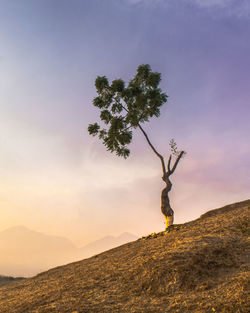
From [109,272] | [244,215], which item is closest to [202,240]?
[109,272]

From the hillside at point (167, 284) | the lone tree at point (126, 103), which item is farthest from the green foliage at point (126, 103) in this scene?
the hillside at point (167, 284)

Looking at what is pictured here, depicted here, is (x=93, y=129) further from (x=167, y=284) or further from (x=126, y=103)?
(x=167, y=284)

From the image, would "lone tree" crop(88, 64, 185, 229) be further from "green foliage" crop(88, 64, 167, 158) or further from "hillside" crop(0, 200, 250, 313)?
"hillside" crop(0, 200, 250, 313)

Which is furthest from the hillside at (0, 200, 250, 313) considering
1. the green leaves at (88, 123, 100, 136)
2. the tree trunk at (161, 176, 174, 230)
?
the green leaves at (88, 123, 100, 136)

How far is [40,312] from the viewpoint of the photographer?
24.4 ft

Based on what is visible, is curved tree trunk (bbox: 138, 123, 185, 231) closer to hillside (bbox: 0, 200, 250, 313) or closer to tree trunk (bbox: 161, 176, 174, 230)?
tree trunk (bbox: 161, 176, 174, 230)

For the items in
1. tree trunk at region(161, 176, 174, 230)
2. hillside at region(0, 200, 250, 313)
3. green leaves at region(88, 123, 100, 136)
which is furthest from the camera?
green leaves at region(88, 123, 100, 136)

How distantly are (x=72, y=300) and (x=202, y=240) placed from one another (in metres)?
5.57

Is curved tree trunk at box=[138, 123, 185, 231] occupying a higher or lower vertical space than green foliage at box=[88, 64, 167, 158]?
lower

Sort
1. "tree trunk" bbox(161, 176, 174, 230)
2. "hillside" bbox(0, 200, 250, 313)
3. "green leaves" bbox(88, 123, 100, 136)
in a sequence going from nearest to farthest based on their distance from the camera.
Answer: "hillside" bbox(0, 200, 250, 313) → "tree trunk" bbox(161, 176, 174, 230) → "green leaves" bbox(88, 123, 100, 136)

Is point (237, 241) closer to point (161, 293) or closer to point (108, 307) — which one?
point (161, 293)

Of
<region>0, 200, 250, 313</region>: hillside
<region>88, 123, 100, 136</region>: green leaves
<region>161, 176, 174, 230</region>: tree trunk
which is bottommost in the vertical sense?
<region>0, 200, 250, 313</region>: hillside

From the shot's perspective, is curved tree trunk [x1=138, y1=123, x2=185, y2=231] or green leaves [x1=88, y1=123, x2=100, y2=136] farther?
green leaves [x1=88, y1=123, x2=100, y2=136]

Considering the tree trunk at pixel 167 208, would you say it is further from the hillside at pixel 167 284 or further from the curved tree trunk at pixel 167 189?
the hillside at pixel 167 284
